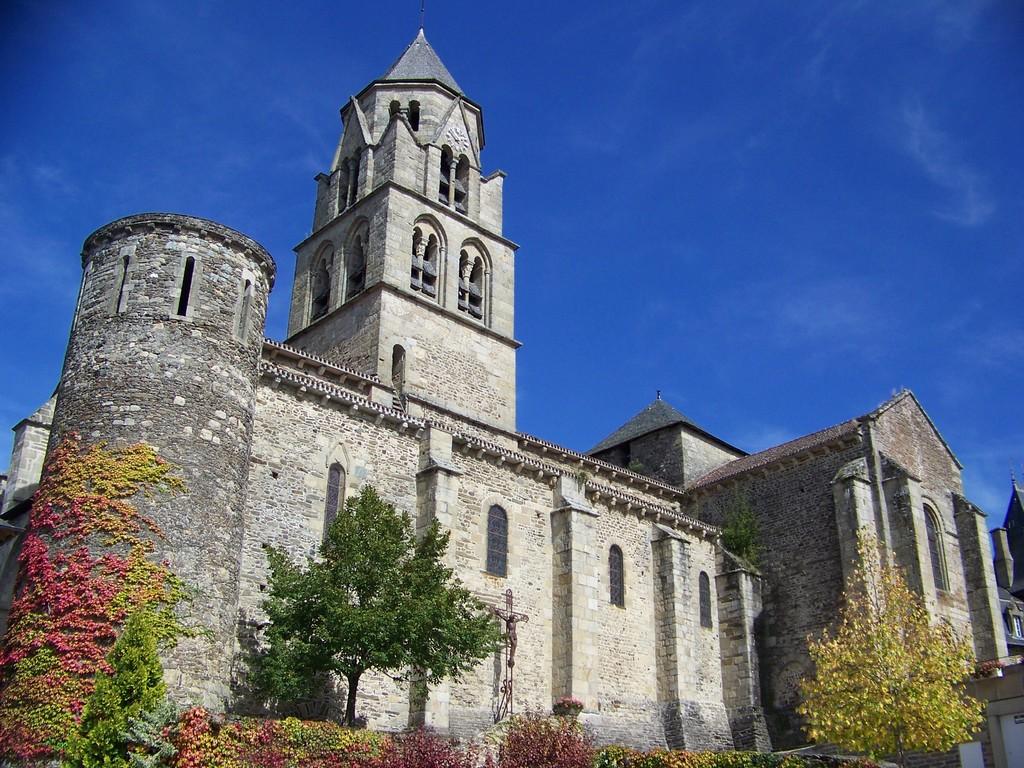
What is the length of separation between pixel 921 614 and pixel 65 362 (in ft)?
60.6

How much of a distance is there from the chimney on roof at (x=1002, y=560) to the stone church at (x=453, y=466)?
2376cm

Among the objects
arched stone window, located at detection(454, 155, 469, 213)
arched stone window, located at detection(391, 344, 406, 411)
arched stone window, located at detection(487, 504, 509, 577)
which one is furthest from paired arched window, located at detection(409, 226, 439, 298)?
arched stone window, located at detection(487, 504, 509, 577)

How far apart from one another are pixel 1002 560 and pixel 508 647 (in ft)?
134

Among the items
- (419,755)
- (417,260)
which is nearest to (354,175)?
(417,260)

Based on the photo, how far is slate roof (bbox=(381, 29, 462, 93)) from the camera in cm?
3862

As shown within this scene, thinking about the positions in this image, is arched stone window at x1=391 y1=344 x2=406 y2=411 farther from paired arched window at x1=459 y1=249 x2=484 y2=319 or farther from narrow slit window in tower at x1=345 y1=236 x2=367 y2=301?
paired arched window at x1=459 y1=249 x2=484 y2=319

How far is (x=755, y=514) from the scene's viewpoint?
34594 millimetres

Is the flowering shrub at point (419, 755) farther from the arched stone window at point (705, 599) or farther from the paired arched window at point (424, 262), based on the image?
the paired arched window at point (424, 262)

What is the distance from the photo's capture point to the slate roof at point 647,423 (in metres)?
39.4

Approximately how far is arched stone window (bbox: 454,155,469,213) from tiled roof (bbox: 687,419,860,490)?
42.4ft

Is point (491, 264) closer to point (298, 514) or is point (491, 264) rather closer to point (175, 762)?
point (298, 514)

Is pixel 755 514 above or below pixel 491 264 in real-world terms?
below

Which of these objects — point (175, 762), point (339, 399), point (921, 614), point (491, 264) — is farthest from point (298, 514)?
point (491, 264)

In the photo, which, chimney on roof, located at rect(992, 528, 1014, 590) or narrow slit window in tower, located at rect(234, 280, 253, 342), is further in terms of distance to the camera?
chimney on roof, located at rect(992, 528, 1014, 590)
